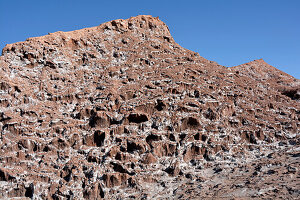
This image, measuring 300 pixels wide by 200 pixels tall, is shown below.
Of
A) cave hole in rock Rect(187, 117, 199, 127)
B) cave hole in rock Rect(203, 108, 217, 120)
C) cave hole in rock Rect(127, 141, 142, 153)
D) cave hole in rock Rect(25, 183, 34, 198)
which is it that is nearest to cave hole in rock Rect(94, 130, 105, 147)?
cave hole in rock Rect(127, 141, 142, 153)

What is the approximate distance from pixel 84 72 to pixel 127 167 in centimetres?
2034

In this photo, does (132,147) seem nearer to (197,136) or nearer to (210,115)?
(197,136)

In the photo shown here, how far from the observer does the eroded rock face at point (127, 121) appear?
27.2 metres

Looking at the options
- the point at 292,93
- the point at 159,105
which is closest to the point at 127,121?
the point at 159,105

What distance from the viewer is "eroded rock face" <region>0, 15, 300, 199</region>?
27.2m

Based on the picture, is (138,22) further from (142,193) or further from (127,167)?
(142,193)

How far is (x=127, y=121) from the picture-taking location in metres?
33.6

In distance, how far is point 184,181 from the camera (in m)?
27.2

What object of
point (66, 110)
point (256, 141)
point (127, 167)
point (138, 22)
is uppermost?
point (138, 22)

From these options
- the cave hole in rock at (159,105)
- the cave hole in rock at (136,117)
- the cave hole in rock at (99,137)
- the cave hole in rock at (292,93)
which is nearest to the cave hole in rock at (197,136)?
the cave hole in rock at (159,105)

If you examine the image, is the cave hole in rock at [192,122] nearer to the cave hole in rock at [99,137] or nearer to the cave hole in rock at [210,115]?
the cave hole in rock at [210,115]

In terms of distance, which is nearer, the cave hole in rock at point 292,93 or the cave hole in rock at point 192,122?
the cave hole in rock at point 192,122

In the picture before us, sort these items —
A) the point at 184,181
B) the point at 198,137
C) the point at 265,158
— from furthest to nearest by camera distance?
the point at 198,137, the point at 265,158, the point at 184,181

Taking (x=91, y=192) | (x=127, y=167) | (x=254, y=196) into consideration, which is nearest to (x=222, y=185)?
(x=254, y=196)
